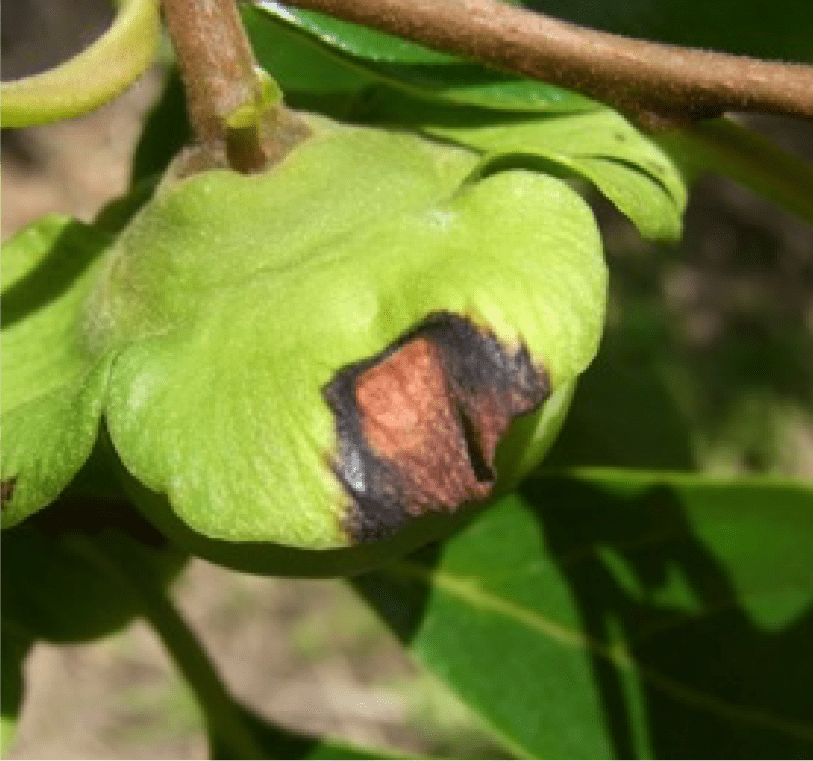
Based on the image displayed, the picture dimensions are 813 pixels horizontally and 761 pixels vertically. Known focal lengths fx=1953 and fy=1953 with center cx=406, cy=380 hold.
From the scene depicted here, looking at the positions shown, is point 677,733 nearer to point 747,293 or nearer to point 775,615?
point 775,615

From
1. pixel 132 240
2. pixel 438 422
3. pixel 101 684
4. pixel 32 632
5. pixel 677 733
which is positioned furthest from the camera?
pixel 101 684

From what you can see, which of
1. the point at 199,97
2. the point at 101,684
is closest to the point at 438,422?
the point at 199,97

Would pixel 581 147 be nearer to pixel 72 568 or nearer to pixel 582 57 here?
pixel 582 57

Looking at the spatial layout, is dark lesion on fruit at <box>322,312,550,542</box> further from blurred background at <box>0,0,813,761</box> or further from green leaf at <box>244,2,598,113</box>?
blurred background at <box>0,0,813,761</box>

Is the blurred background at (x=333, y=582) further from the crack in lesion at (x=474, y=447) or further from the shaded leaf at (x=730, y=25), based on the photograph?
the crack in lesion at (x=474, y=447)

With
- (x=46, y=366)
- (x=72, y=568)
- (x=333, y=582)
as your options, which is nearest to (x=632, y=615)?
(x=72, y=568)

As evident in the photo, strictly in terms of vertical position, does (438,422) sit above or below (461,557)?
above
